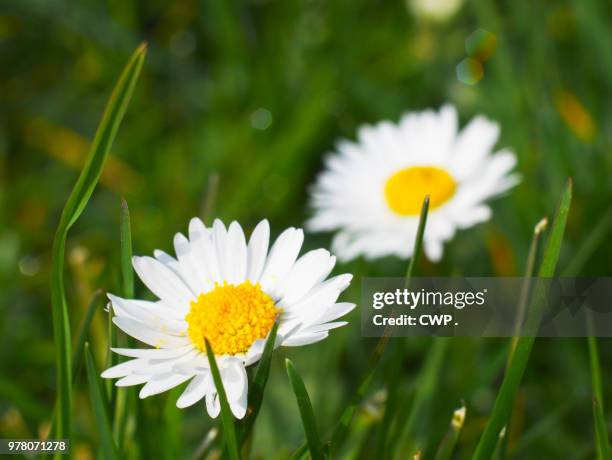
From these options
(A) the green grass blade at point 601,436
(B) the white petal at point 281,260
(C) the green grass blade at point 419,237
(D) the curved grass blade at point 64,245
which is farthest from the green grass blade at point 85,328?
(A) the green grass blade at point 601,436

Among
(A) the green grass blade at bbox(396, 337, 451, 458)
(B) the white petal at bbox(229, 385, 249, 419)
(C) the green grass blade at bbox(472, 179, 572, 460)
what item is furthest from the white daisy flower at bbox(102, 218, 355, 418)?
(A) the green grass blade at bbox(396, 337, 451, 458)

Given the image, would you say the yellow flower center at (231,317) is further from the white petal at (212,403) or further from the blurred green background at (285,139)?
the blurred green background at (285,139)

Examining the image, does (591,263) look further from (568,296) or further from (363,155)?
(363,155)

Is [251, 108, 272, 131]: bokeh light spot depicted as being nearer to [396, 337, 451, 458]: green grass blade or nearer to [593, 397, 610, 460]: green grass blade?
[396, 337, 451, 458]: green grass blade

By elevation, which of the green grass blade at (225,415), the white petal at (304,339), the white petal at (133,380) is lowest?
the green grass blade at (225,415)

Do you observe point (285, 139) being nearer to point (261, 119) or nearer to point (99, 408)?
Answer: point (261, 119)

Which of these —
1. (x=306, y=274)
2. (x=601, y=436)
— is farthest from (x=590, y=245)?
(x=306, y=274)
